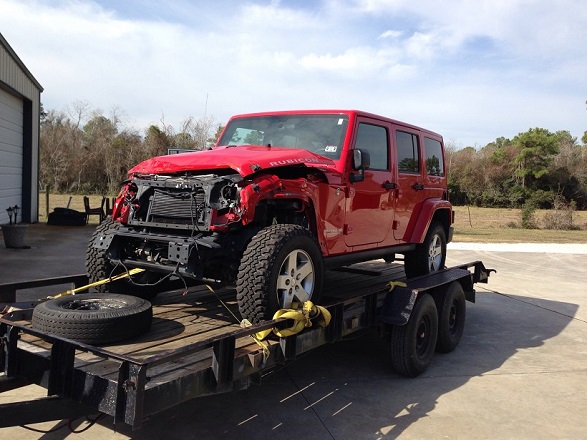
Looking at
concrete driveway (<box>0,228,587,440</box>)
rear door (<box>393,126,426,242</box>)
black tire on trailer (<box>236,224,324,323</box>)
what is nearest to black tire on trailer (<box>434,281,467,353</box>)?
concrete driveway (<box>0,228,587,440</box>)

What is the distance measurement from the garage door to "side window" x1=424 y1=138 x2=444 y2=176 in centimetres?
1202

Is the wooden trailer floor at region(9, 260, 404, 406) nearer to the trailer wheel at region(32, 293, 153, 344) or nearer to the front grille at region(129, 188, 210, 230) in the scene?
the trailer wheel at region(32, 293, 153, 344)

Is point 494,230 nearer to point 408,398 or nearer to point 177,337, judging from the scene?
point 408,398

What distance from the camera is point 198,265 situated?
145 inches

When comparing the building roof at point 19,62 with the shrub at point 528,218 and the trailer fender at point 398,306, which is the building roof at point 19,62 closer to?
the trailer fender at point 398,306

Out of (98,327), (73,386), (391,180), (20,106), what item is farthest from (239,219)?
(20,106)

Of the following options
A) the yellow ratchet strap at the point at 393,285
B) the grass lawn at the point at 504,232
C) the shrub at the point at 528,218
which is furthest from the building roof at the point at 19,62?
the shrub at the point at 528,218

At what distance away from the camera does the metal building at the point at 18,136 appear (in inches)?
562

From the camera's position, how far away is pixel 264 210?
4062mm

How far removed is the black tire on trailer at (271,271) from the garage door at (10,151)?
12880 mm

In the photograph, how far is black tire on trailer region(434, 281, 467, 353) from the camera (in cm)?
580

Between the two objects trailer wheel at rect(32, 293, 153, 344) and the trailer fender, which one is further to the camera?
the trailer fender

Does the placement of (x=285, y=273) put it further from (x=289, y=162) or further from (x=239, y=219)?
(x=289, y=162)

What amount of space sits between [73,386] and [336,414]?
2.17 m
